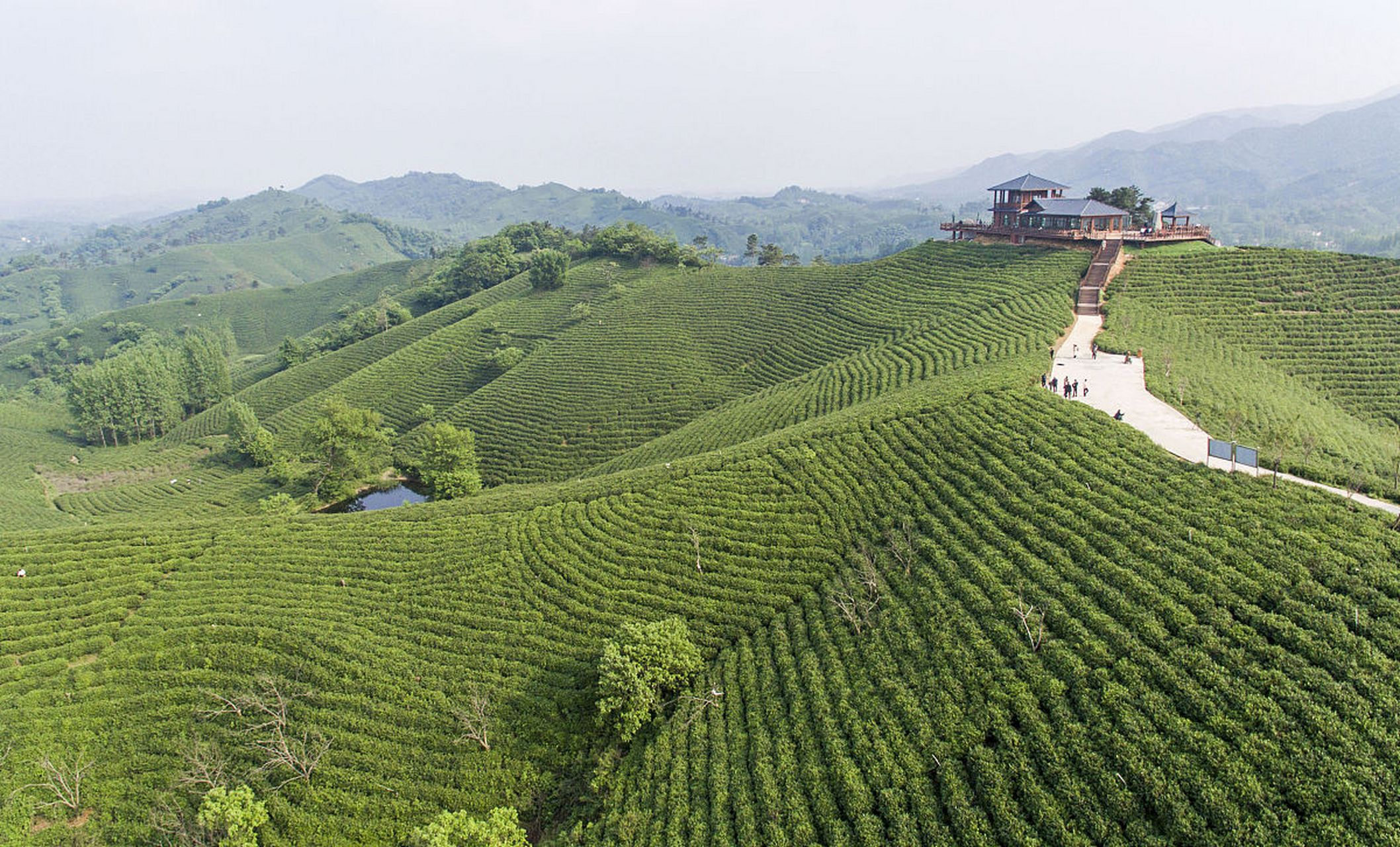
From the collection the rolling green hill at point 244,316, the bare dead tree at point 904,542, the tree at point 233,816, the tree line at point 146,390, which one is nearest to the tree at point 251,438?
the tree line at point 146,390

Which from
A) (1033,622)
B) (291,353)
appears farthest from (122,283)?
(1033,622)

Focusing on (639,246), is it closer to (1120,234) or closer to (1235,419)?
(1120,234)

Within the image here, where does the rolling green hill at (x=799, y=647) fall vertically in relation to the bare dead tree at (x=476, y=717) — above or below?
above

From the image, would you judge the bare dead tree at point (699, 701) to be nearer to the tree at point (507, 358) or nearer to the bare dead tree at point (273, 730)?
the bare dead tree at point (273, 730)

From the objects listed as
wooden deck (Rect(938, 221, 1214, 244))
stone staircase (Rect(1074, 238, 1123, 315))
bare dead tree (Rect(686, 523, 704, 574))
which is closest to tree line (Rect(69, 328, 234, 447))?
bare dead tree (Rect(686, 523, 704, 574))

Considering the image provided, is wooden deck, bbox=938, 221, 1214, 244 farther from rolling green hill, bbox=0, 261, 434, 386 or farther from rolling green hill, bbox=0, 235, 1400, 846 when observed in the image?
rolling green hill, bbox=0, 261, 434, 386
